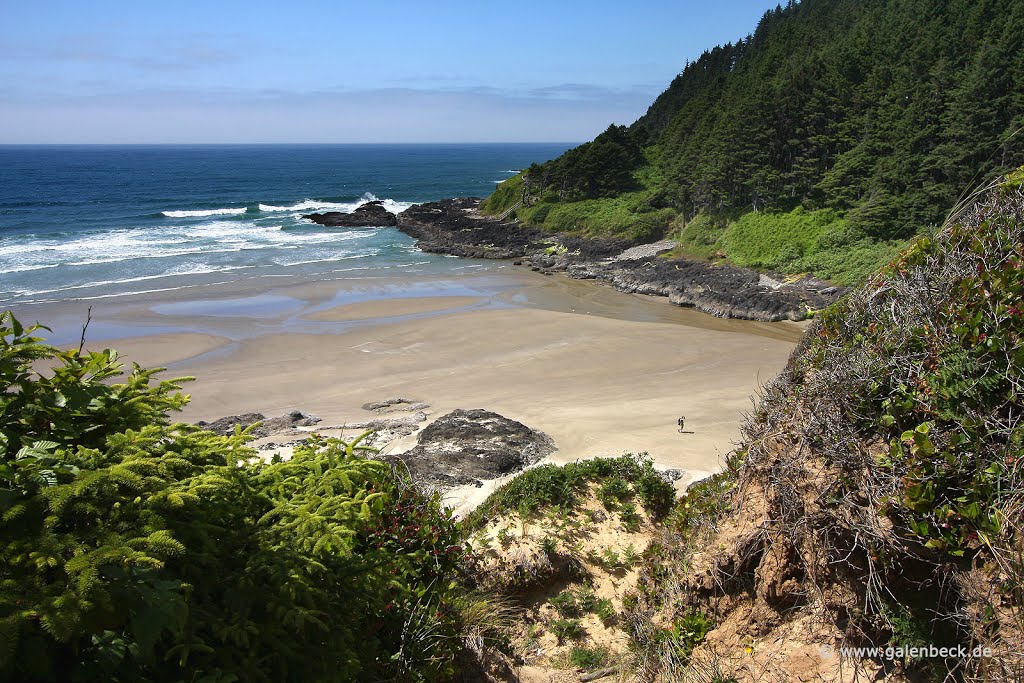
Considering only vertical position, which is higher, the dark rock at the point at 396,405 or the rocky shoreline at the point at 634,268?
the rocky shoreline at the point at 634,268

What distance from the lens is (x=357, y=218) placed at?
58.5 metres

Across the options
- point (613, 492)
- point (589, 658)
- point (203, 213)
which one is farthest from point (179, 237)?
point (589, 658)

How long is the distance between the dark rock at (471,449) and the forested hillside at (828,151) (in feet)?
68.1

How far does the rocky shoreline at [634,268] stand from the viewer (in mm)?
27984

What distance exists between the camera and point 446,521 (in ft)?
21.4

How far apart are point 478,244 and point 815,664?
41.7 m

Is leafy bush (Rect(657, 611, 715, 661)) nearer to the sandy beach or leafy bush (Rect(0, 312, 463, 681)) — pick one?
leafy bush (Rect(0, 312, 463, 681))

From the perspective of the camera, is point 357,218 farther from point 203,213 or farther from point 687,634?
point 687,634

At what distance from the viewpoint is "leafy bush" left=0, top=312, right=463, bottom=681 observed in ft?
9.66

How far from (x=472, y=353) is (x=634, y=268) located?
56.4ft

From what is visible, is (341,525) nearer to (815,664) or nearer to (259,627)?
(259,627)

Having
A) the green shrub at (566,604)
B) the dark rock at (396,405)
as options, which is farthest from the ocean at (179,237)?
the green shrub at (566,604)

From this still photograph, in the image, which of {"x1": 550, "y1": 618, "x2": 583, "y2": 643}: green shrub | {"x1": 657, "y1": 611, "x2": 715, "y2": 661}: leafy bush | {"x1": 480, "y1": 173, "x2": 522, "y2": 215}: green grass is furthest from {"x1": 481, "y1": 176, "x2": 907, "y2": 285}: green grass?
{"x1": 657, "y1": 611, "x2": 715, "y2": 661}: leafy bush

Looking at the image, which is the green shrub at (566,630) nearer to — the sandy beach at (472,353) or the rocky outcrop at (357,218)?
the sandy beach at (472,353)
